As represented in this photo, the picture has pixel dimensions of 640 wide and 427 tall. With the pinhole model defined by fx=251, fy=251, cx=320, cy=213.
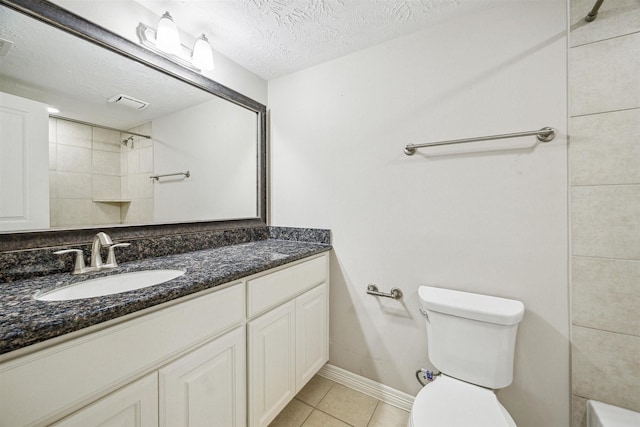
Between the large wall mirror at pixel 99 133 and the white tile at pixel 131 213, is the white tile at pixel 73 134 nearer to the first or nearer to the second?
the large wall mirror at pixel 99 133

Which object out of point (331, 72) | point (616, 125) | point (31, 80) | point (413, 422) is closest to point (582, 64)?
point (616, 125)

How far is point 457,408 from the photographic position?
930mm

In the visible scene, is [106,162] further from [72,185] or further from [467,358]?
[467,358]

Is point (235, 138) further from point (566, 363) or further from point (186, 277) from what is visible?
point (566, 363)

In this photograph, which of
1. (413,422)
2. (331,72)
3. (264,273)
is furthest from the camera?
(331,72)

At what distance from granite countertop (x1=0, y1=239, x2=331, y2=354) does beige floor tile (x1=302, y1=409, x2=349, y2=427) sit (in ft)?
2.87

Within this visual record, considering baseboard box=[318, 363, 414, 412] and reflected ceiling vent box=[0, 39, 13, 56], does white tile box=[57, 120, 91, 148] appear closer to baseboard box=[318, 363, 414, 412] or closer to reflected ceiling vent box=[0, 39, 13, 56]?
reflected ceiling vent box=[0, 39, 13, 56]

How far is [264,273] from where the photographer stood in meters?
1.13

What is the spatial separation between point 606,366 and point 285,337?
1.35m

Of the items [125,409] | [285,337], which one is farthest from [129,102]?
[285,337]

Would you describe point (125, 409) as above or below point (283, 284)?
below

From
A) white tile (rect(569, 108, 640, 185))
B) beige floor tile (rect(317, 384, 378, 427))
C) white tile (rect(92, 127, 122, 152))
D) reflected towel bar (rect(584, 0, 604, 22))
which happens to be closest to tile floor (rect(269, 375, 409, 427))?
beige floor tile (rect(317, 384, 378, 427))

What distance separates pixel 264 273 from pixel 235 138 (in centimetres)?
103

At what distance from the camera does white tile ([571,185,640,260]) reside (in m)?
0.97
